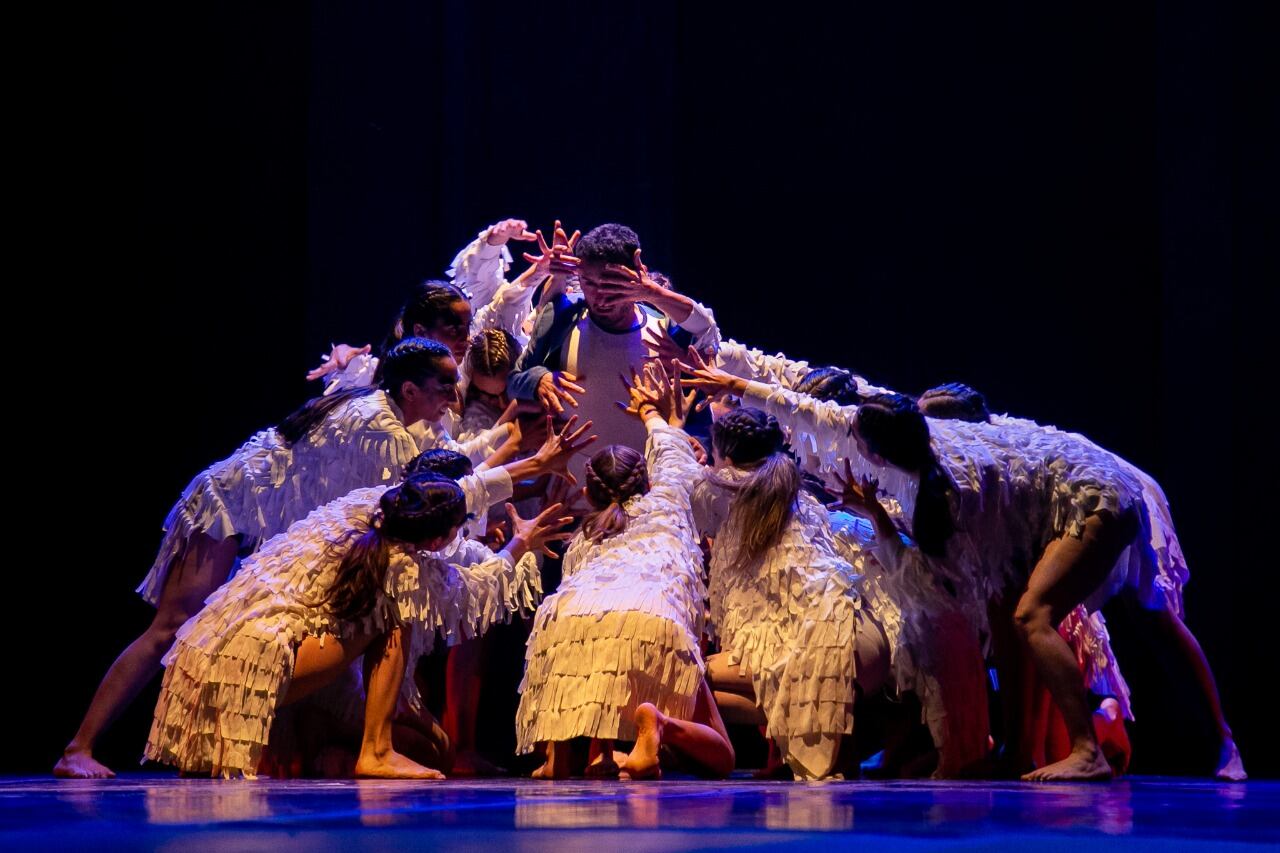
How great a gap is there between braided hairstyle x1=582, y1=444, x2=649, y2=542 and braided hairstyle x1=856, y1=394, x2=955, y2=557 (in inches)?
24.5

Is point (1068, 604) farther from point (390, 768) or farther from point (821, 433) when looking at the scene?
point (390, 768)

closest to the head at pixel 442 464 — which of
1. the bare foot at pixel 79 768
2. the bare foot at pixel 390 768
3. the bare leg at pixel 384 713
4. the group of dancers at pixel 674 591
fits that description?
the group of dancers at pixel 674 591

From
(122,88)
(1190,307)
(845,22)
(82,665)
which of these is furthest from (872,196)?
(82,665)

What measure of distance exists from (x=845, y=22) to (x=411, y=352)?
250 cm

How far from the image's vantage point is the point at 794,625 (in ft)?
11.1

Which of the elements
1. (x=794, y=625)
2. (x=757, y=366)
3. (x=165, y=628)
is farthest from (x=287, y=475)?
(x=794, y=625)

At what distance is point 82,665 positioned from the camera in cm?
506

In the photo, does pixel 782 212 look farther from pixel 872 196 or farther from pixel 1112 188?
pixel 1112 188

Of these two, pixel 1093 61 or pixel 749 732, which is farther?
pixel 1093 61

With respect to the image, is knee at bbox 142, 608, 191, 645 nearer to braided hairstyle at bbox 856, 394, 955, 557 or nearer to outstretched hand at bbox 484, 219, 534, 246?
outstretched hand at bbox 484, 219, 534, 246

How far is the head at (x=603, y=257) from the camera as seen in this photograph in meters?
4.35

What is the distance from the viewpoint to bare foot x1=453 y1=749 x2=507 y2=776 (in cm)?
378

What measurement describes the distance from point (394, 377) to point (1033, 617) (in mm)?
1936

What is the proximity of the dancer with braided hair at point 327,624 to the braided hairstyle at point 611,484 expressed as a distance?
0.99 feet
